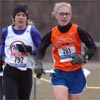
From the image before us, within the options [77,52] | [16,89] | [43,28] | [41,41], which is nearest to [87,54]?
[77,52]

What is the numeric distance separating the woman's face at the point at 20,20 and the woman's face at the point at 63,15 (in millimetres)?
514

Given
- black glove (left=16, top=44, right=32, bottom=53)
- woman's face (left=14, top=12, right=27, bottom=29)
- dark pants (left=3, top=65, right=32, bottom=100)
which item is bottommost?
dark pants (left=3, top=65, right=32, bottom=100)

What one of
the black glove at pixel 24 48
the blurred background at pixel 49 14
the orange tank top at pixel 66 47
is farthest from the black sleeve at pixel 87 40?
the blurred background at pixel 49 14

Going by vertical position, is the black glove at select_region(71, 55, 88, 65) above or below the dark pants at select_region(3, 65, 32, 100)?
above

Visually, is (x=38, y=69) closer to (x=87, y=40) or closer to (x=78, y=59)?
(x=78, y=59)

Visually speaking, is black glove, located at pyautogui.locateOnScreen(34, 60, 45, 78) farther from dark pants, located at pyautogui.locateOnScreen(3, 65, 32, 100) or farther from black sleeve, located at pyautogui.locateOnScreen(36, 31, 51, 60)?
dark pants, located at pyautogui.locateOnScreen(3, 65, 32, 100)

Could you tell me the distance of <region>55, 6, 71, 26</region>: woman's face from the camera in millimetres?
6238

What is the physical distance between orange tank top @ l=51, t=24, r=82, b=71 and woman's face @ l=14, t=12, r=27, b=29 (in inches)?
19.5

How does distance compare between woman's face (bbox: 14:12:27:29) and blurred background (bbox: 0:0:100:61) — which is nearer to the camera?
woman's face (bbox: 14:12:27:29)

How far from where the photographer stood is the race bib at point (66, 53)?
629 cm

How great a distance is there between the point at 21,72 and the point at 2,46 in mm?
461

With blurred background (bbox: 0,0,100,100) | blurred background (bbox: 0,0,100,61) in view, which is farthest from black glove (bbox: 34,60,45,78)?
blurred background (bbox: 0,0,100,61)

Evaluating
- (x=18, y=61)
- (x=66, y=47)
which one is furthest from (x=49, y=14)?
(x=66, y=47)

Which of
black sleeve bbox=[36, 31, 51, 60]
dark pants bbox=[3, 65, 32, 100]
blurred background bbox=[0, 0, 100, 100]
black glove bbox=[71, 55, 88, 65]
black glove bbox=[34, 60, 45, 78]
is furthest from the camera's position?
blurred background bbox=[0, 0, 100, 100]
